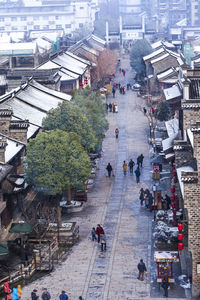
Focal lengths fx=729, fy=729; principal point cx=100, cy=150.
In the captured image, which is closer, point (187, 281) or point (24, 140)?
point (187, 281)

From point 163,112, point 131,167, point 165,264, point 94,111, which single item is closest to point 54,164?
point 165,264

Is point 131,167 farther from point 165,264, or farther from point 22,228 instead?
point 165,264

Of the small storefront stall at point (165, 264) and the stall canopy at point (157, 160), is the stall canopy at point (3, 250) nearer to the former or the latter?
the small storefront stall at point (165, 264)

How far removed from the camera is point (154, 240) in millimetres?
41906

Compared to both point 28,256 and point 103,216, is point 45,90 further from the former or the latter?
point 28,256

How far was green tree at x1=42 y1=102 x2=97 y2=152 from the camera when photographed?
51.0m

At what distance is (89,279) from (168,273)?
411 centimetres

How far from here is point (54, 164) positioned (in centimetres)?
4375

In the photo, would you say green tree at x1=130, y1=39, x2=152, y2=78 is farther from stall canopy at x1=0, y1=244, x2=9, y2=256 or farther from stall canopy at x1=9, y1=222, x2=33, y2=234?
stall canopy at x1=0, y1=244, x2=9, y2=256

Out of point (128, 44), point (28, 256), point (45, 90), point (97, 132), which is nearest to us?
point (28, 256)

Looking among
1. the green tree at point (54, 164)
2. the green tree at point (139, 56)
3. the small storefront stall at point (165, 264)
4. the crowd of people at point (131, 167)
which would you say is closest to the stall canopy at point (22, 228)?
the green tree at point (54, 164)

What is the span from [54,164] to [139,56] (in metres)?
73.4

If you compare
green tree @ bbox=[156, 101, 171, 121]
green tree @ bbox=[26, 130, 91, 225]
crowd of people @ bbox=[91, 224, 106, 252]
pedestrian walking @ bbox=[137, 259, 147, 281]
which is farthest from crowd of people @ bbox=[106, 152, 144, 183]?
pedestrian walking @ bbox=[137, 259, 147, 281]

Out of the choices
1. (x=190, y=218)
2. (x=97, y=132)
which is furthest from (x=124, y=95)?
(x=190, y=218)
